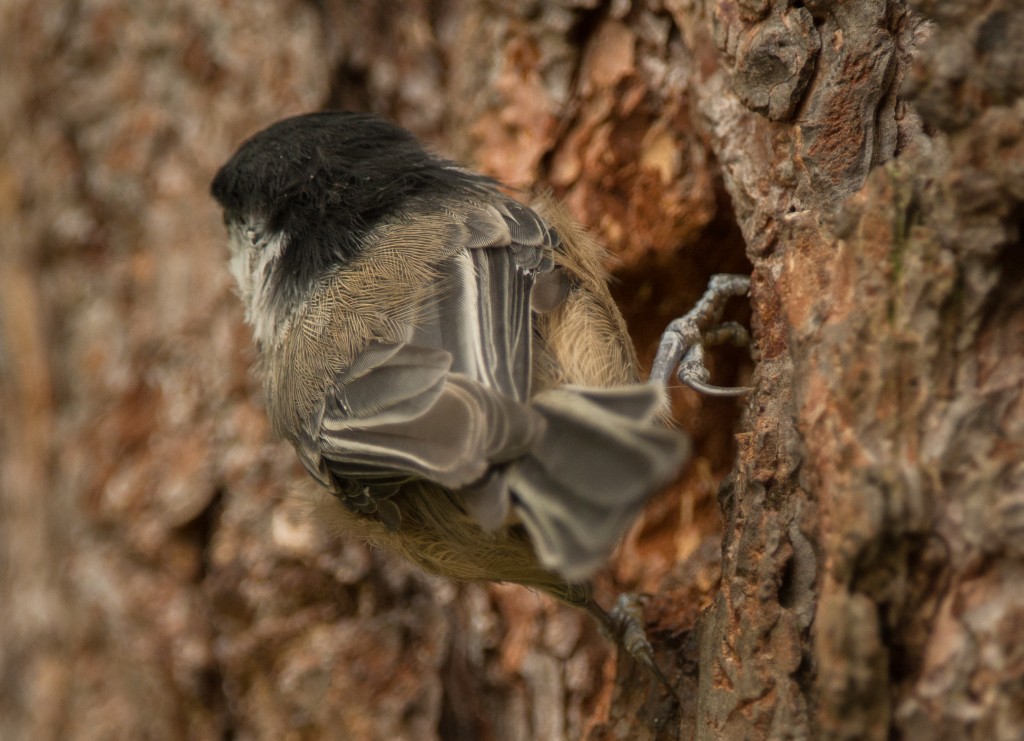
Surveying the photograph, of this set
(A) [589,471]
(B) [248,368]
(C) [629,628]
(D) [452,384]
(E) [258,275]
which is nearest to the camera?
(A) [589,471]

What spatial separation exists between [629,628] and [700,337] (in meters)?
0.71

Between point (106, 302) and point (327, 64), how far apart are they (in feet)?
3.57

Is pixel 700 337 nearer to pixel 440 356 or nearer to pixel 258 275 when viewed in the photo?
pixel 440 356

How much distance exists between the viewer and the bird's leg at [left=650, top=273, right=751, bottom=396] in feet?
7.59

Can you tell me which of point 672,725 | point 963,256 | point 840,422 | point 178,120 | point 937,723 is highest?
point 178,120

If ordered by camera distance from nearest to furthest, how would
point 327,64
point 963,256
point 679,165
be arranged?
point 963,256 → point 679,165 → point 327,64

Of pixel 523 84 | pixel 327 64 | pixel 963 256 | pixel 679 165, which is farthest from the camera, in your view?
pixel 327 64

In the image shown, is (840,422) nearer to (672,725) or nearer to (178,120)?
(672,725)

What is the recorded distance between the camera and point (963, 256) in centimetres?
140

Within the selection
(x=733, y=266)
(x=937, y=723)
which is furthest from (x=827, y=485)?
(x=733, y=266)

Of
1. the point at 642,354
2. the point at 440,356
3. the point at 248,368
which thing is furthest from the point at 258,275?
the point at 642,354

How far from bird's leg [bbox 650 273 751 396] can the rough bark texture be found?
232mm

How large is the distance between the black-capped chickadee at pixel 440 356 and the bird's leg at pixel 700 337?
154mm

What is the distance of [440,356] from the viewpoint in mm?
1873
